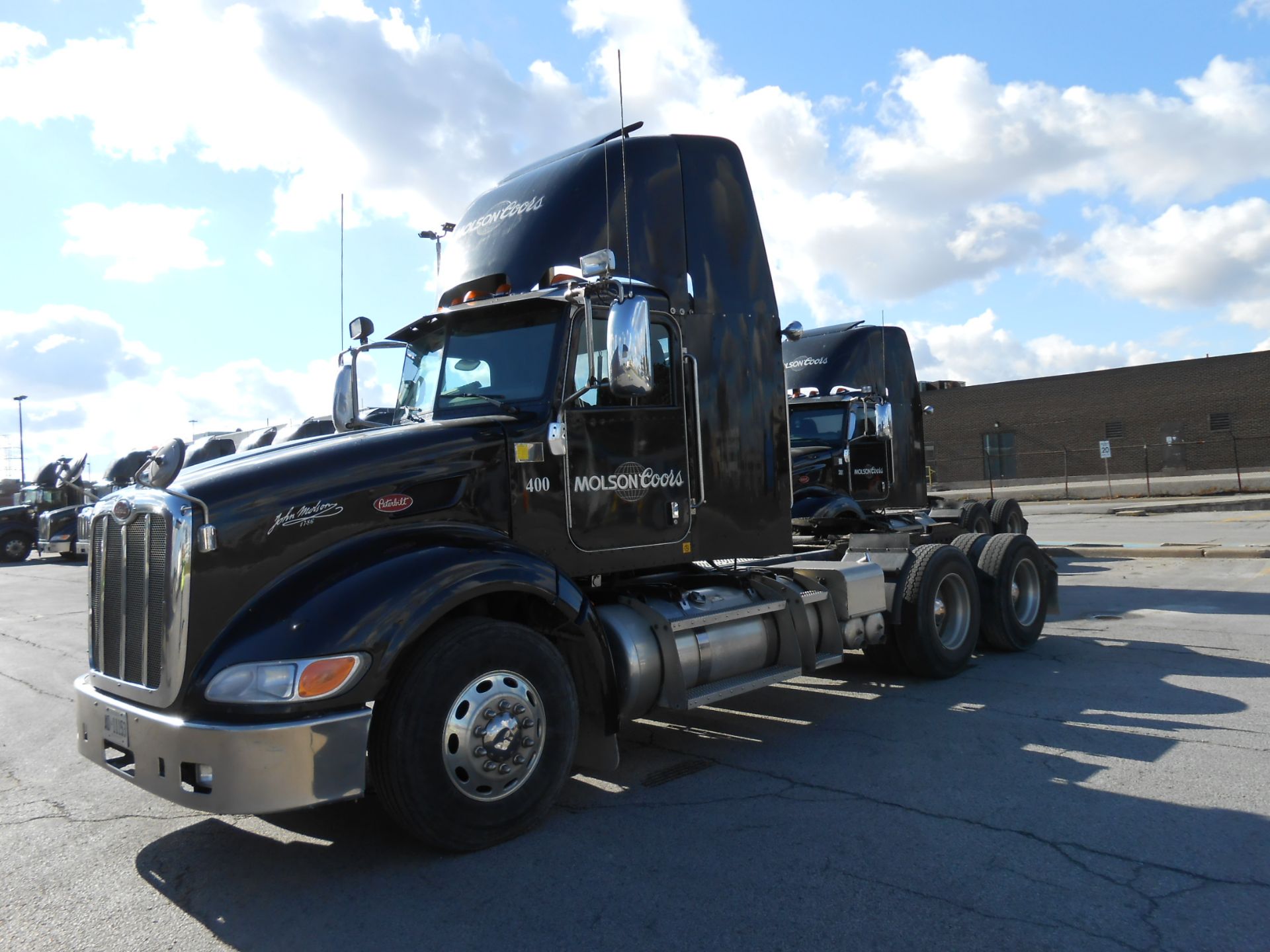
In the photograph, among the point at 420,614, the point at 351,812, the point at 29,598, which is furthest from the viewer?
the point at 29,598

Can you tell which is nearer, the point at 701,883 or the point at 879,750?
the point at 701,883

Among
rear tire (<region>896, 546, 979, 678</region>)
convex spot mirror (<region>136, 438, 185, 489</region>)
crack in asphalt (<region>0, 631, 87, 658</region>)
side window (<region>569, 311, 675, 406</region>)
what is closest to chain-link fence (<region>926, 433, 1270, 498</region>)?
rear tire (<region>896, 546, 979, 678</region>)

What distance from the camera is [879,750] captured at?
18.6 ft

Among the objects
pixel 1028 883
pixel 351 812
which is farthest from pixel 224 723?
pixel 1028 883

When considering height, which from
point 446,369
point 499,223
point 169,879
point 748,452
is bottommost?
point 169,879

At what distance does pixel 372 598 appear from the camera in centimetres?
403

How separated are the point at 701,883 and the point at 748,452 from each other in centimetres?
308

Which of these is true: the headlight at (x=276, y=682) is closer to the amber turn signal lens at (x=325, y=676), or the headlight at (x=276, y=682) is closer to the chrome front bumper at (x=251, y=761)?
the amber turn signal lens at (x=325, y=676)

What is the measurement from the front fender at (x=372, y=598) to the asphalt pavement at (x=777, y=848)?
884 mm

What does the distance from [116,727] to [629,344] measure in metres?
2.88

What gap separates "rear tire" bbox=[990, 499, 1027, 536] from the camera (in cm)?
1553

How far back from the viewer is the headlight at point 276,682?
12.5 ft

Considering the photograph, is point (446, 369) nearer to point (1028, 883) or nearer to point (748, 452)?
point (748, 452)

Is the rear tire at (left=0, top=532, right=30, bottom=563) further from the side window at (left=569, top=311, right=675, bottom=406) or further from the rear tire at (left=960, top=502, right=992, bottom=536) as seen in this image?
the side window at (left=569, top=311, right=675, bottom=406)
